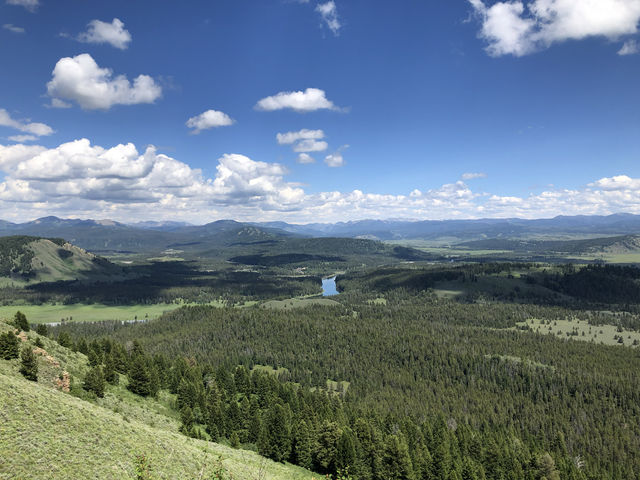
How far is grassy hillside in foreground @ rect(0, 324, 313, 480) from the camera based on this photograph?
39.8 m

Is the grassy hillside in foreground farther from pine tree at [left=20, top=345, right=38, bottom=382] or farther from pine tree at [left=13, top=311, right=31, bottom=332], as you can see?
pine tree at [left=13, top=311, right=31, bottom=332]

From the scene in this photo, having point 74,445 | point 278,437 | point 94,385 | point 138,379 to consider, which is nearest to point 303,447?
point 278,437

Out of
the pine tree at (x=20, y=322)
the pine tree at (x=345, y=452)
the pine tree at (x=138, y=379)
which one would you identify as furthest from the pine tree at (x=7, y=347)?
A: the pine tree at (x=345, y=452)

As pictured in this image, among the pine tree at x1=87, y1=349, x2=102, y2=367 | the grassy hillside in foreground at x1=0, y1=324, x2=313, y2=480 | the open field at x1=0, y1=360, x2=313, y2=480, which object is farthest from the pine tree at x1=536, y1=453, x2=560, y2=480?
the pine tree at x1=87, y1=349, x2=102, y2=367

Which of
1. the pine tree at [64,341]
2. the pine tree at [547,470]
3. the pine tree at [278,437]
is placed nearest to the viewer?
the pine tree at [278,437]

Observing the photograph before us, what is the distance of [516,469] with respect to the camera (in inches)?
3866

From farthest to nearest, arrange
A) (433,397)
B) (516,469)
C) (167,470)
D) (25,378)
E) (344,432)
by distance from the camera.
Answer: (433,397)
(516,469)
(344,432)
(25,378)
(167,470)

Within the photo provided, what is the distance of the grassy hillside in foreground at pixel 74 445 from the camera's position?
1565 inches

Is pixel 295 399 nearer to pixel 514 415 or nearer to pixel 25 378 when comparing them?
pixel 25 378

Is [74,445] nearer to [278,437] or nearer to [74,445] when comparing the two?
[74,445]

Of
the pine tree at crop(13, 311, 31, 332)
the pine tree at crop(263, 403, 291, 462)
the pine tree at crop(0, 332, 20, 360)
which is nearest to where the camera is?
the pine tree at crop(0, 332, 20, 360)

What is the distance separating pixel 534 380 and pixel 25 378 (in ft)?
724

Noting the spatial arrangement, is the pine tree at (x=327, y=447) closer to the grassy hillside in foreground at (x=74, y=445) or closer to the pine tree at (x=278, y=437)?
the pine tree at (x=278, y=437)

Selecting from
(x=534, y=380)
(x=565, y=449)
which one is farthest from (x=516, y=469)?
(x=534, y=380)
